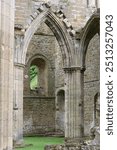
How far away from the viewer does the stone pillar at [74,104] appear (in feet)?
39.7

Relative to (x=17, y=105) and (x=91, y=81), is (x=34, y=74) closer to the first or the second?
(x=91, y=81)

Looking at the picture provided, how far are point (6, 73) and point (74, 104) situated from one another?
7.55 metres

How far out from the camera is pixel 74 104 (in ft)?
39.9

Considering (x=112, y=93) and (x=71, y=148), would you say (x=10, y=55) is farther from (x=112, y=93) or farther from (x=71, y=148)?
(x=71, y=148)

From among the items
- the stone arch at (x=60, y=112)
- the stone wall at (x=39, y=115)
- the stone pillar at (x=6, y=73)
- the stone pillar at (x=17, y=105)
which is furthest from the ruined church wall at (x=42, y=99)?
the stone pillar at (x=6, y=73)

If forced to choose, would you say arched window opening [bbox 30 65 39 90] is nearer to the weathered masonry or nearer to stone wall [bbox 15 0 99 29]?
the weathered masonry

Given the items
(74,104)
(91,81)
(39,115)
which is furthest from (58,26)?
(39,115)

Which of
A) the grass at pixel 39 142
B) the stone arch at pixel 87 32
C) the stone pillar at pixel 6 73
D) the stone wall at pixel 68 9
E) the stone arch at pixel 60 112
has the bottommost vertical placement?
the grass at pixel 39 142

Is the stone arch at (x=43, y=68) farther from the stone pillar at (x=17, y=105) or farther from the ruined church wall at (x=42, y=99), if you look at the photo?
the stone pillar at (x=17, y=105)

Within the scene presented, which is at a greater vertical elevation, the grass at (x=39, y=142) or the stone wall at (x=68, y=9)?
the stone wall at (x=68, y=9)

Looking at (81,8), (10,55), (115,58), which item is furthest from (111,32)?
(81,8)

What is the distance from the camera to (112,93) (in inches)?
75.8

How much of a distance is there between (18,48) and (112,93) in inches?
384

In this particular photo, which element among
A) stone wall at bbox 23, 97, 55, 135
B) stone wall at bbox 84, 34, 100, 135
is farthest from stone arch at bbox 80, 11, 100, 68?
stone wall at bbox 23, 97, 55, 135
